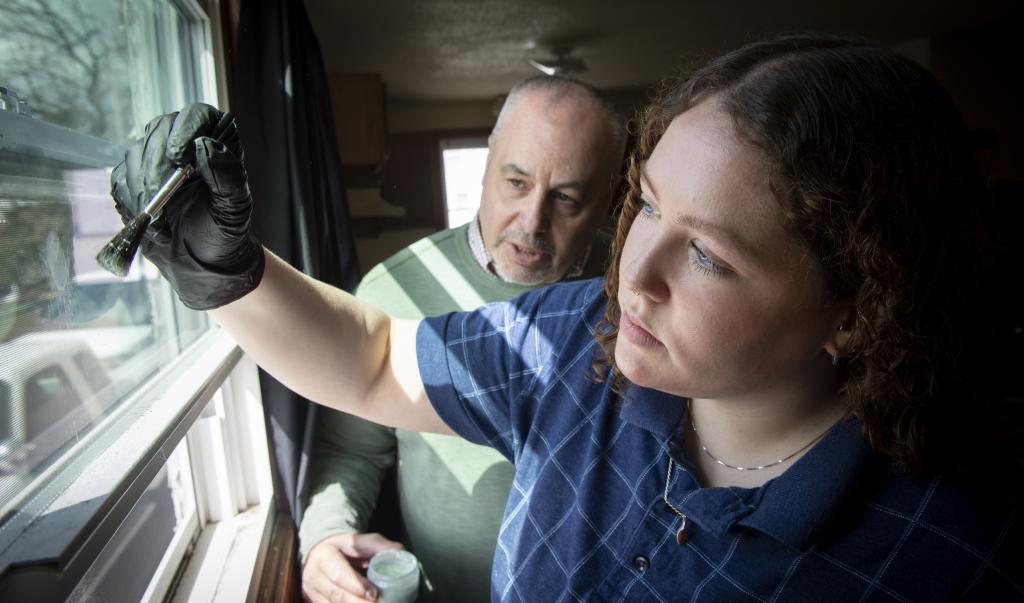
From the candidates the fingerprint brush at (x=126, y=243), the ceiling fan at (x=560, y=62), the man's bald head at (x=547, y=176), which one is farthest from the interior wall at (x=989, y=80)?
the fingerprint brush at (x=126, y=243)

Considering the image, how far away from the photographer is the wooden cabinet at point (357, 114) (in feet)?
10.3

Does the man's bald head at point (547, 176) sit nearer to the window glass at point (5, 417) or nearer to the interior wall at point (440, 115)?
the window glass at point (5, 417)

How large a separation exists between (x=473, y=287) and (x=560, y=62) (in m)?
3.50

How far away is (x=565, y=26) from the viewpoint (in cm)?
382

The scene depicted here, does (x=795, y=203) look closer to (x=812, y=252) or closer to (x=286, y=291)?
(x=812, y=252)

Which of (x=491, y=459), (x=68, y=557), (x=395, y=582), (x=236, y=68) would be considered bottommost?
(x=395, y=582)

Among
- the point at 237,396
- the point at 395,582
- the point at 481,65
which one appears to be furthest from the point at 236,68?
the point at 481,65

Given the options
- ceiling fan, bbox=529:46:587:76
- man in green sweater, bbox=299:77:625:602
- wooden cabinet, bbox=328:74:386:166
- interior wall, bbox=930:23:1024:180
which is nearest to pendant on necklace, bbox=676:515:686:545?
man in green sweater, bbox=299:77:625:602

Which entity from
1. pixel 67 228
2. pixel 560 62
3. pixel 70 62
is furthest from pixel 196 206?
pixel 560 62

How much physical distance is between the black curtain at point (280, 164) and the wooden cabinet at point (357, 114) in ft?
5.03

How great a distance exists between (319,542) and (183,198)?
92 cm

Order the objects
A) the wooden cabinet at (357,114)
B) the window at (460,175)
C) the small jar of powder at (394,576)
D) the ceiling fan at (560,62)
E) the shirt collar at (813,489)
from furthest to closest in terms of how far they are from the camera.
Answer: the window at (460,175) < the ceiling fan at (560,62) < the wooden cabinet at (357,114) < the small jar of powder at (394,576) < the shirt collar at (813,489)

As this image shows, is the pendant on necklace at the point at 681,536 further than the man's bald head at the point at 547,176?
No

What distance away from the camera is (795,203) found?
0.67m
